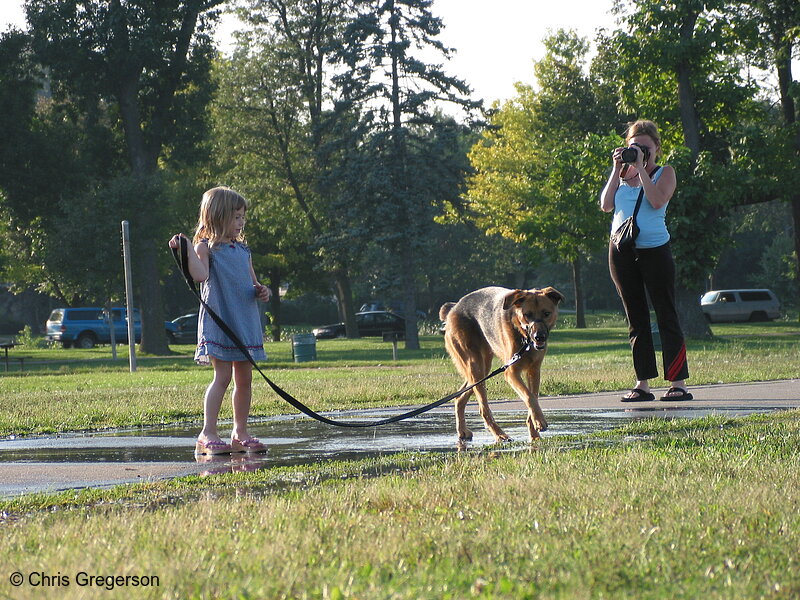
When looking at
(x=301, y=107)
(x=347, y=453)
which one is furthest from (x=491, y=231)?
(x=347, y=453)

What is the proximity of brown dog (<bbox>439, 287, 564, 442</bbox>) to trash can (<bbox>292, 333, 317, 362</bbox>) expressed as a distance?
21.2 metres

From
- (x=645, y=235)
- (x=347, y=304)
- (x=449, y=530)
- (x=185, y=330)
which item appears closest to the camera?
(x=449, y=530)

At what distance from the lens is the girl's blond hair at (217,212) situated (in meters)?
7.06

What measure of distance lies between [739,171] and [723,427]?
919 inches

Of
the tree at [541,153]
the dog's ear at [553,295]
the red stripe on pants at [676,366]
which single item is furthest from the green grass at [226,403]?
the tree at [541,153]

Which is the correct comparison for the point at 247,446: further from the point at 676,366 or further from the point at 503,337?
the point at 676,366

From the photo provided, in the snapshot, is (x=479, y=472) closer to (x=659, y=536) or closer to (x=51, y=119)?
(x=659, y=536)

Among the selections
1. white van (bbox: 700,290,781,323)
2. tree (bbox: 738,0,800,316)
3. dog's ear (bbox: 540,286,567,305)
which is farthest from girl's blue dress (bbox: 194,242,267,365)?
white van (bbox: 700,290,781,323)

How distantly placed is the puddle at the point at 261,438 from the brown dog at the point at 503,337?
221mm

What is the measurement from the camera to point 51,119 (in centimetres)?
3969

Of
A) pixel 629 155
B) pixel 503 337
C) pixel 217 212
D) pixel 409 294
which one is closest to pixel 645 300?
pixel 629 155

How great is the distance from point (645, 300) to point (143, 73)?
3330cm

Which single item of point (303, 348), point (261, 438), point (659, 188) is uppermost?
point (659, 188)

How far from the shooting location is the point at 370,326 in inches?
2297
